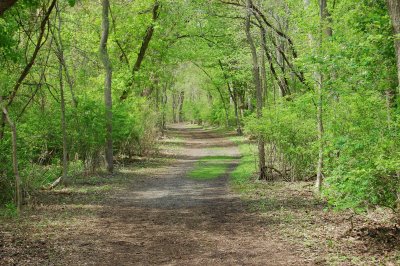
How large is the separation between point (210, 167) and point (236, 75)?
12369mm

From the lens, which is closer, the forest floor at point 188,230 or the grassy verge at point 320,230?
the grassy verge at point 320,230

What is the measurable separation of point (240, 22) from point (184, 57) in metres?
10.1

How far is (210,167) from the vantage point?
58.9 ft

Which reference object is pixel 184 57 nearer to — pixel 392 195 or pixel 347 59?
pixel 347 59

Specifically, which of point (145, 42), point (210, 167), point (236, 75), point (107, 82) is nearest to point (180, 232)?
Answer: point (107, 82)

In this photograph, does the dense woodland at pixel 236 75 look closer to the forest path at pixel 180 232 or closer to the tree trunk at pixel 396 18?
the tree trunk at pixel 396 18

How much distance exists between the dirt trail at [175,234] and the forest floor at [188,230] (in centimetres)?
1

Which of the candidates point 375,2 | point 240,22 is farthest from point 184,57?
point 375,2

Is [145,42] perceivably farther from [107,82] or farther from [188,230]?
[188,230]

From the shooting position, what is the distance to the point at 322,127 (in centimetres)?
1062

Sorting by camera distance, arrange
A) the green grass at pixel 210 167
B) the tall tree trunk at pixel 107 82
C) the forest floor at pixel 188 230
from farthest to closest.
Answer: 1. the green grass at pixel 210 167
2. the tall tree trunk at pixel 107 82
3. the forest floor at pixel 188 230

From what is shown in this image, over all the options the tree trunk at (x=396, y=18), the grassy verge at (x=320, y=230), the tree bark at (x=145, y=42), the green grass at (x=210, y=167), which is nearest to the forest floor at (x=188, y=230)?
the grassy verge at (x=320, y=230)

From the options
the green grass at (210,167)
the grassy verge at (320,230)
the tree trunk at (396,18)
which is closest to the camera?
the grassy verge at (320,230)

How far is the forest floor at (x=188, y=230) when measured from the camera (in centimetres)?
605
